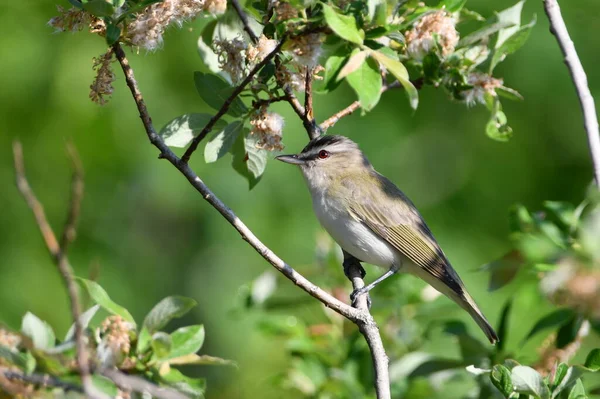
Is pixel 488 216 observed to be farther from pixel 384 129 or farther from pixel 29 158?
pixel 29 158

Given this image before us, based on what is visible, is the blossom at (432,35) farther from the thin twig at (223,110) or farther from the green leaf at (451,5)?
the thin twig at (223,110)

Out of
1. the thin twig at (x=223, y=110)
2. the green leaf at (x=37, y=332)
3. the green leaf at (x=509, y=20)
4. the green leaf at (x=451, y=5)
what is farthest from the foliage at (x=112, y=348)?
the green leaf at (x=509, y=20)

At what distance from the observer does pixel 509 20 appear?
2.95 m

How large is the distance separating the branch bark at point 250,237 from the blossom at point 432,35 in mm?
950

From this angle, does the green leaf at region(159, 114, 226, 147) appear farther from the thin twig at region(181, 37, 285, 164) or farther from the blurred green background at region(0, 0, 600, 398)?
the blurred green background at region(0, 0, 600, 398)

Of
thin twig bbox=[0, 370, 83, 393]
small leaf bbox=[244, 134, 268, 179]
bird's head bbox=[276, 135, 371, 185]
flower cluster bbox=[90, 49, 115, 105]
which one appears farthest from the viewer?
bird's head bbox=[276, 135, 371, 185]

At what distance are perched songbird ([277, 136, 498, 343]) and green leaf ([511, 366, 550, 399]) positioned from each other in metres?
1.47

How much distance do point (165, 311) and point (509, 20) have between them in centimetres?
168

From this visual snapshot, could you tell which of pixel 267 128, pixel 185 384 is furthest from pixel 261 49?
pixel 185 384

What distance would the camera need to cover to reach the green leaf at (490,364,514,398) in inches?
103

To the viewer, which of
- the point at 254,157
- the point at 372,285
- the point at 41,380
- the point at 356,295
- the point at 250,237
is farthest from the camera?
the point at 372,285

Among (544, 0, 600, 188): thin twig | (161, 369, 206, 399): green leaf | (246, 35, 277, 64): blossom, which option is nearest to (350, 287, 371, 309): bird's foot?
(161, 369, 206, 399): green leaf

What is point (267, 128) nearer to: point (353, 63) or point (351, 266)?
point (353, 63)

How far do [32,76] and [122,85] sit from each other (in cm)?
78
